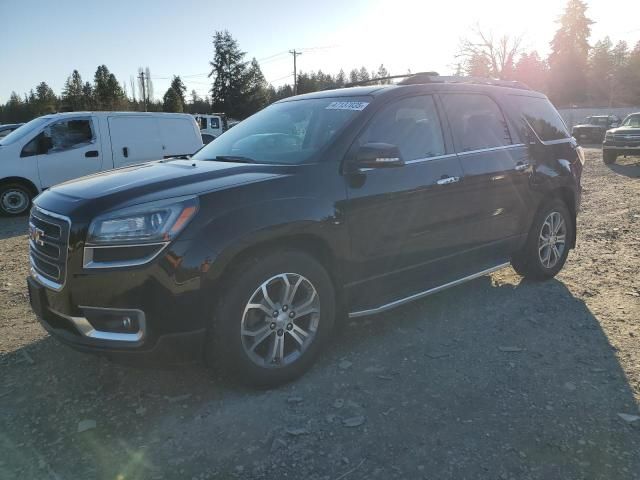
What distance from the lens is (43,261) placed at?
306 cm

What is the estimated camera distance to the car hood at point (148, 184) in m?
2.86

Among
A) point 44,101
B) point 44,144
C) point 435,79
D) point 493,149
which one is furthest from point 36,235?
point 44,101

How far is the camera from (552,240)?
17.1ft

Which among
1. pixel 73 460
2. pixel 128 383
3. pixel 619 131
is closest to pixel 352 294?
pixel 128 383

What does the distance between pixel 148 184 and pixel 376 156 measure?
1.42 metres

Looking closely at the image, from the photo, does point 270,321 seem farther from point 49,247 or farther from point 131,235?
point 49,247

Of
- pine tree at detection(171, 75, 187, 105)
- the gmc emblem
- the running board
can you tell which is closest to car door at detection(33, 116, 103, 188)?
the gmc emblem

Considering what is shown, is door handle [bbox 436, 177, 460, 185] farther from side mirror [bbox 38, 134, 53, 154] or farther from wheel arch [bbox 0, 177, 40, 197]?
wheel arch [bbox 0, 177, 40, 197]

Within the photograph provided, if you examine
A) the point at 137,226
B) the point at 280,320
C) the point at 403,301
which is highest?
the point at 137,226

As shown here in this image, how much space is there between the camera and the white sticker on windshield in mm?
3719

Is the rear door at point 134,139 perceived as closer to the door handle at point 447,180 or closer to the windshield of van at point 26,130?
the windshield of van at point 26,130

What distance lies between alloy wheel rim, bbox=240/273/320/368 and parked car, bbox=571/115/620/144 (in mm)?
33358

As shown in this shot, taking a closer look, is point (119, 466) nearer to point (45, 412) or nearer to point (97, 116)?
point (45, 412)

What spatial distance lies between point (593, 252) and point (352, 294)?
164 inches
